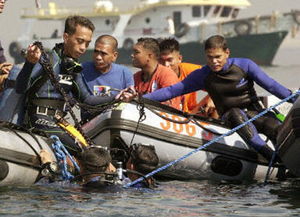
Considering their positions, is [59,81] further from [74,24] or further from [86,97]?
[74,24]

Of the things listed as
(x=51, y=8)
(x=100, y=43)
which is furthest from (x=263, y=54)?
(x=100, y=43)

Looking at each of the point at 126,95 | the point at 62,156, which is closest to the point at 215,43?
the point at 126,95

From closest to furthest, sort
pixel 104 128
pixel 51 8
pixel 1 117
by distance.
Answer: pixel 1 117
pixel 104 128
pixel 51 8

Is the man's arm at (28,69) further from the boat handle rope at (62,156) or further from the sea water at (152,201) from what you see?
the sea water at (152,201)

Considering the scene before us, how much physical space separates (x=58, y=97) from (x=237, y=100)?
2.14 m

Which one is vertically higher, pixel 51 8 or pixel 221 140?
pixel 51 8

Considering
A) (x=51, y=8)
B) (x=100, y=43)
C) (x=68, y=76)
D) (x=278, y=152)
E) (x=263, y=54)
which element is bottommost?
(x=278, y=152)

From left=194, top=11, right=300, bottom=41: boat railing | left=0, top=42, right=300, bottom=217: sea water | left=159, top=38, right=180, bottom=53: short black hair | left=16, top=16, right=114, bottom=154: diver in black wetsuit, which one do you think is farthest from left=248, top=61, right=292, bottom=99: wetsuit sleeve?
left=194, top=11, right=300, bottom=41: boat railing

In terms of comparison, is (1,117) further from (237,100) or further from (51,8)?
(51,8)

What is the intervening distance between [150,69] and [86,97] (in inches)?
69.4

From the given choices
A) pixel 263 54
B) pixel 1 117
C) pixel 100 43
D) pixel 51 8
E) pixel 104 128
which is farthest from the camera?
pixel 51 8

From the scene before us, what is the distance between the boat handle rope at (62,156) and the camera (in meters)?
8.40

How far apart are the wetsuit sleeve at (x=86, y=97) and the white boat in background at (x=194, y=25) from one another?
1655 inches

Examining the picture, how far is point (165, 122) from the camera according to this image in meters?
9.55
